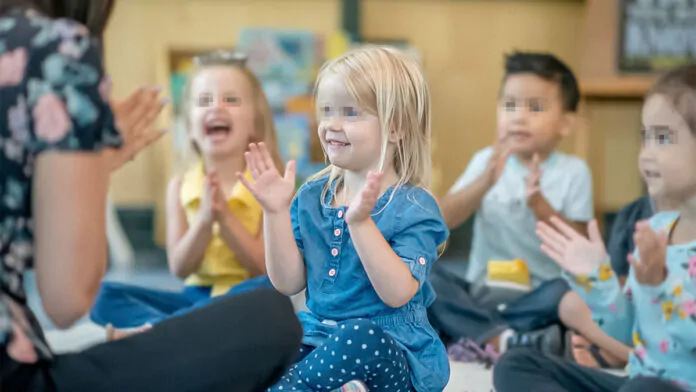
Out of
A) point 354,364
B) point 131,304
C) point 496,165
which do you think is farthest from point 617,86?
point 354,364

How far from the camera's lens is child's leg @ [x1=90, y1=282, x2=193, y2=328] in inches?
60.3

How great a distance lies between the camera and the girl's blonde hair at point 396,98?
3.61 ft

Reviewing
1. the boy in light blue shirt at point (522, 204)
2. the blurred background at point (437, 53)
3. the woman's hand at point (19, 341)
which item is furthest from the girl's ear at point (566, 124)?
the woman's hand at point (19, 341)

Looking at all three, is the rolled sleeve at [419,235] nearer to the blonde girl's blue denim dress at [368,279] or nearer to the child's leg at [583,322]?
the blonde girl's blue denim dress at [368,279]

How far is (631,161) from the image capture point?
123 inches

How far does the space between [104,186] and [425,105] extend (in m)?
0.47

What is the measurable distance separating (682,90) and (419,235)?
1.55 ft

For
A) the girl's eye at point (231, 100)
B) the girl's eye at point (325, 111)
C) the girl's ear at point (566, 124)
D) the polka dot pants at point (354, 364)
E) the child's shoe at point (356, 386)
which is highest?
the girl's eye at point (325, 111)

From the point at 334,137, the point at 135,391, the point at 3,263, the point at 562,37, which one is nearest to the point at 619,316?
the point at 334,137

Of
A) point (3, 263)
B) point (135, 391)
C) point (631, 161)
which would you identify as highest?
point (3, 263)

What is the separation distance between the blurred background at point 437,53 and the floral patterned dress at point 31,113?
1938 millimetres

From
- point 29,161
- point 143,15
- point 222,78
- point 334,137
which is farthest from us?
point 143,15

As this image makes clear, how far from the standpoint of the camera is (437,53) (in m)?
3.03

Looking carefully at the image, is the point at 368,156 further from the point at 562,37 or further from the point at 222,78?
the point at 562,37
